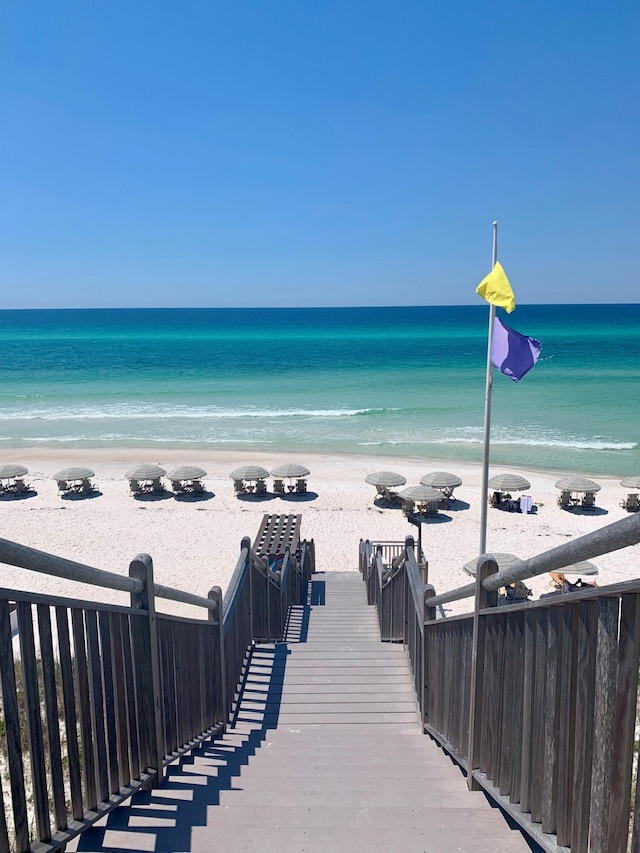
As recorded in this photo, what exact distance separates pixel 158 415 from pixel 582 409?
2673 centimetres

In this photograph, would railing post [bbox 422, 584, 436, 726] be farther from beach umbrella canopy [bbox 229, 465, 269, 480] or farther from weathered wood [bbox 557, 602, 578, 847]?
beach umbrella canopy [bbox 229, 465, 269, 480]

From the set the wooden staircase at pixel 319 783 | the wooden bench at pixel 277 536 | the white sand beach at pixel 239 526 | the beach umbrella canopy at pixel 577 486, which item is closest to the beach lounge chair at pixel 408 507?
the white sand beach at pixel 239 526

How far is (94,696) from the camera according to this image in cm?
258

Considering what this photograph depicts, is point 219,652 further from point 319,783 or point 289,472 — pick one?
point 289,472

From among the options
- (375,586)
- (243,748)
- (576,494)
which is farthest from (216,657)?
(576,494)

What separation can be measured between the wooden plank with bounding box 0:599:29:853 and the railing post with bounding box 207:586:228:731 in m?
2.61

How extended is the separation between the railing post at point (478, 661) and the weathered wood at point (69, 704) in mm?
1931

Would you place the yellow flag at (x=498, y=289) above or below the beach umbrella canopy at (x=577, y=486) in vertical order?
above

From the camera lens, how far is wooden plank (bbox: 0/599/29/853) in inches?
76.2

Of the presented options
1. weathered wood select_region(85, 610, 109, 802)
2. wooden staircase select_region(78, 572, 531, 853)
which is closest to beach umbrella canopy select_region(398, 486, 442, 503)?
wooden staircase select_region(78, 572, 531, 853)

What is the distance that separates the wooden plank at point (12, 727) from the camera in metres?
1.93

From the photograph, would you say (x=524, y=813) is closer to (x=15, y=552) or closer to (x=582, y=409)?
(x=15, y=552)

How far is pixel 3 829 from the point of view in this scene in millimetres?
1886

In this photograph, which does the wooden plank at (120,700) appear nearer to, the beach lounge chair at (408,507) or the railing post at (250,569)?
the railing post at (250,569)
